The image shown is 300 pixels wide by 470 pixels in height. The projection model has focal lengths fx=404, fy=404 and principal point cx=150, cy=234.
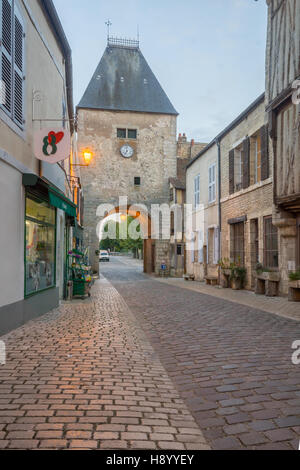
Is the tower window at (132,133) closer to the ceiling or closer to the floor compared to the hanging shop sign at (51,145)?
closer to the ceiling

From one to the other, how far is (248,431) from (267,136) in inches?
436

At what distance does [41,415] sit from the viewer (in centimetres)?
305

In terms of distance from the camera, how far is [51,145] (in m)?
7.59

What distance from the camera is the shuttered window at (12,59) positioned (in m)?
6.19

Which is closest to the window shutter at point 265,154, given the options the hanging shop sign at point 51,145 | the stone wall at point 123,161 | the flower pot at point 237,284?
the flower pot at point 237,284

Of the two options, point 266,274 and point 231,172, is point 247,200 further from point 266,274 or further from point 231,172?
point 266,274

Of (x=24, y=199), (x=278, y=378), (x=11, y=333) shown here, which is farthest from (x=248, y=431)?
(x=24, y=199)

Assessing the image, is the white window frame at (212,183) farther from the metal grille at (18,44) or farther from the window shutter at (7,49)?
the window shutter at (7,49)

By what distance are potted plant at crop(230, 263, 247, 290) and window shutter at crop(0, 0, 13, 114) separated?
10.4 m

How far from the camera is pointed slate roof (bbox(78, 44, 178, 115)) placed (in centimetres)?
2523

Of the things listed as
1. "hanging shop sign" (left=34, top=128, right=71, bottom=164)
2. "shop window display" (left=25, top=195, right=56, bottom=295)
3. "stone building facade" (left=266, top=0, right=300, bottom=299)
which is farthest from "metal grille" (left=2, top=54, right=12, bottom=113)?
"stone building facade" (left=266, top=0, right=300, bottom=299)

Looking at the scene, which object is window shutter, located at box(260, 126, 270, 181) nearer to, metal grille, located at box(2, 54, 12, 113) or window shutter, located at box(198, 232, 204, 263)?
window shutter, located at box(198, 232, 204, 263)

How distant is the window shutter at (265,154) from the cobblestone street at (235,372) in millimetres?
5587
